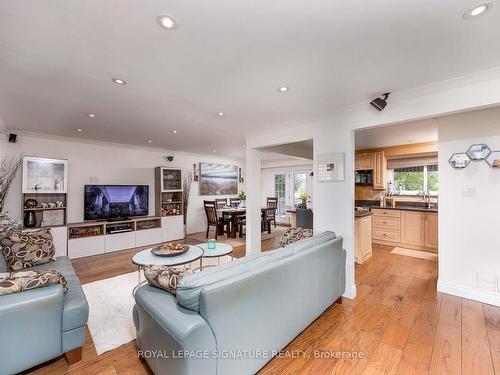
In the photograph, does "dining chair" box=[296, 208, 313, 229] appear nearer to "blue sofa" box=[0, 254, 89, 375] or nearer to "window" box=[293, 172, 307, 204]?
"window" box=[293, 172, 307, 204]

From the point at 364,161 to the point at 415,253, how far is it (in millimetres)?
2329

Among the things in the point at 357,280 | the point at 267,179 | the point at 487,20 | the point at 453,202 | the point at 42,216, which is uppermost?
the point at 487,20

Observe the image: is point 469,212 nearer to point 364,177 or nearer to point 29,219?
point 364,177

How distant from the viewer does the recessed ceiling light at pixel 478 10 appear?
4.22ft

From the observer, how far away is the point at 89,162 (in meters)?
4.96

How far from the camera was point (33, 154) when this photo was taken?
4.32 meters


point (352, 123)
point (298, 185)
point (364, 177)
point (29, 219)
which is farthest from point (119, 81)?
point (298, 185)

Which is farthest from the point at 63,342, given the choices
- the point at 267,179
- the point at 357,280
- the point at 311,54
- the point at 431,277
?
the point at 267,179

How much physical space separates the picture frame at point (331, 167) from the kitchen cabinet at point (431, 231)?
3144 millimetres

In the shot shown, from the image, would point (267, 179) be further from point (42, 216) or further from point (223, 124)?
point (42, 216)

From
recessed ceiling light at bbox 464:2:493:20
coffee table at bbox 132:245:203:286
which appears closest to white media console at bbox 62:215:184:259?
coffee table at bbox 132:245:203:286

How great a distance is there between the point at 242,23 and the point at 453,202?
3.28 m

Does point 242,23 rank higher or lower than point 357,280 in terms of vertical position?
higher

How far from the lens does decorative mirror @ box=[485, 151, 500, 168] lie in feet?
8.64
